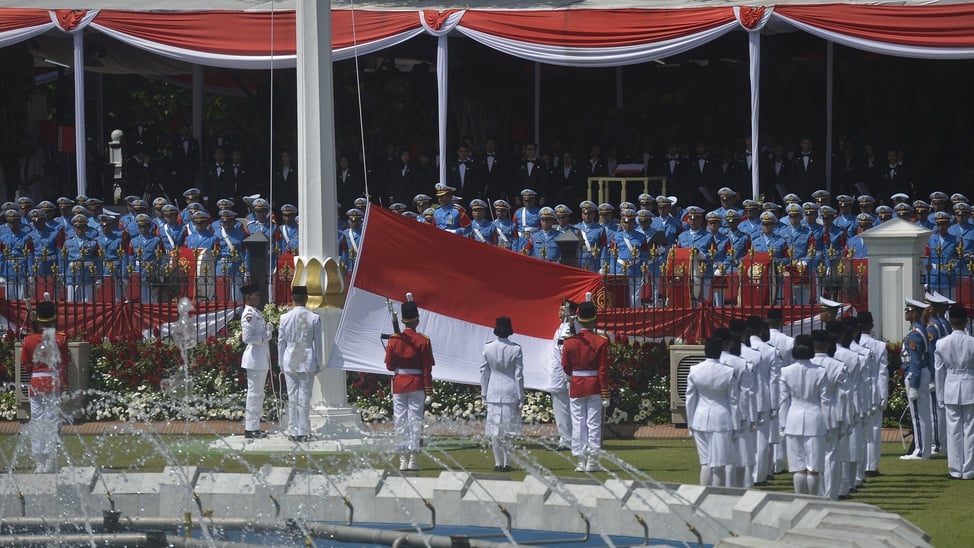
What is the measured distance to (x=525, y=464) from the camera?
16.0 metres

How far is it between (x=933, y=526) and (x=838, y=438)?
4.25 feet


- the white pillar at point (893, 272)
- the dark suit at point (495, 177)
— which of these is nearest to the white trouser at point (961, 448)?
the white pillar at point (893, 272)

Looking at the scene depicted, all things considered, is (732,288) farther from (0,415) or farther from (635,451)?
(0,415)

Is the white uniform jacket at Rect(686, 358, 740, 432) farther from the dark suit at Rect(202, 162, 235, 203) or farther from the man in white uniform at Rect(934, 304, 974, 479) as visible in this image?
the dark suit at Rect(202, 162, 235, 203)

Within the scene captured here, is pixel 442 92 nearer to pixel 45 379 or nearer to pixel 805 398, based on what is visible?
pixel 45 379

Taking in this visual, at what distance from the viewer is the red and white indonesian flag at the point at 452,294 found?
17.0m

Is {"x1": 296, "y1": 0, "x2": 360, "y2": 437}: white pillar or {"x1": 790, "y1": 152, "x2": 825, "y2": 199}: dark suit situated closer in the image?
{"x1": 296, "y1": 0, "x2": 360, "y2": 437}: white pillar

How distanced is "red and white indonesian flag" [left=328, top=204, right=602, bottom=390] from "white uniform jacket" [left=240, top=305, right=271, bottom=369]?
4.56 ft

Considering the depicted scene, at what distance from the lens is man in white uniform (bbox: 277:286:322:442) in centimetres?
1691

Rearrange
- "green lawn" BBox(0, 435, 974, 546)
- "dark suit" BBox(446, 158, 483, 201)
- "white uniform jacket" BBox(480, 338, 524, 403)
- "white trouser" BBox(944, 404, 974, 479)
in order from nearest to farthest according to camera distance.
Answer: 1. "green lawn" BBox(0, 435, 974, 546)
2. "white trouser" BBox(944, 404, 974, 479)
3. "white uniform jacket" BBox(480, 338, 524, 403)
4. "dark suit" BBox(446, 158, 483, 201)

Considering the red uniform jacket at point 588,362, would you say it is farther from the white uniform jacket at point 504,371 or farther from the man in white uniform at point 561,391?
the man in white uniform at point 561,391

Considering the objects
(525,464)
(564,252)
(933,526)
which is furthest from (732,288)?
(933,526)

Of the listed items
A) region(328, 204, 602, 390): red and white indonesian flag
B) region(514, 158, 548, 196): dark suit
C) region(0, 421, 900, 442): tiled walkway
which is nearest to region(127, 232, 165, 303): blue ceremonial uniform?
region(0, 421, 900, 442): tiled walkway

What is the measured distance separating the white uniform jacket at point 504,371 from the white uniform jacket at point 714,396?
276 cm
